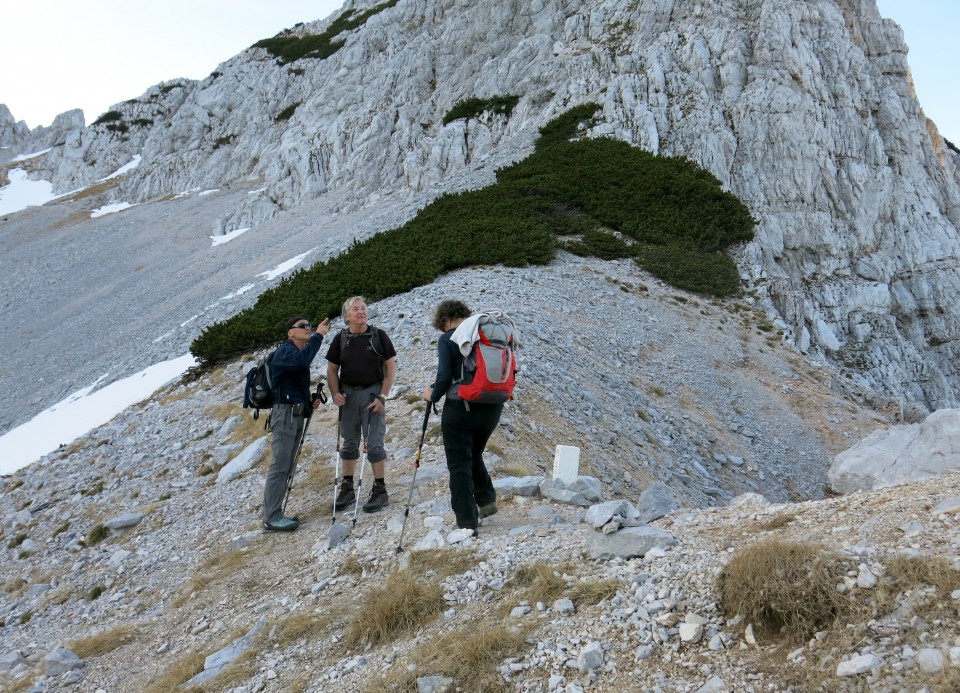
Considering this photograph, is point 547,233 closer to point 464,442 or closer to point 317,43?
point 464,442

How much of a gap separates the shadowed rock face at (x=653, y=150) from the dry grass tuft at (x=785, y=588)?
17.5 meters

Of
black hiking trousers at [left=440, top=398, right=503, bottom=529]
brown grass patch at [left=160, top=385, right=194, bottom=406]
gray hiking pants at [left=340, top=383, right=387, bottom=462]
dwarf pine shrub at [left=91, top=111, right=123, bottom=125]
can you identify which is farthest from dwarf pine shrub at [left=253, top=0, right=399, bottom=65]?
black hiking trousers at [left=440, top=398, right=503, bottom=529]

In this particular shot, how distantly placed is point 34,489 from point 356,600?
33.6ft

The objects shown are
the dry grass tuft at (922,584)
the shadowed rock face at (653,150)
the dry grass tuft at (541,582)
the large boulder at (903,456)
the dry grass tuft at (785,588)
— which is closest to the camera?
the dry grass tuft at (922,584)

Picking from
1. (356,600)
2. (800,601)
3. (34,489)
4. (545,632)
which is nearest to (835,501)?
(800,601)

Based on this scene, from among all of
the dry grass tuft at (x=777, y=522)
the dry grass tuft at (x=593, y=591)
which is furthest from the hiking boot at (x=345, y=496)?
the dry grass tuft at (x=777, y=522)

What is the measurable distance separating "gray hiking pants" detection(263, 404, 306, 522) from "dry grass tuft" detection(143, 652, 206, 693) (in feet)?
8.54

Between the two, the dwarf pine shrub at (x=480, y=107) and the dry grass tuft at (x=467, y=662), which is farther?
the dwarf pine shrub at (x=480, y=107)

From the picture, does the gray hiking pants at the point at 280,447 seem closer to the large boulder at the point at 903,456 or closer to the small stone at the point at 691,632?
the small stone at the point at 691,632

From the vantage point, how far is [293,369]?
26.3 ft

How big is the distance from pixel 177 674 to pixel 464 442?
330cm

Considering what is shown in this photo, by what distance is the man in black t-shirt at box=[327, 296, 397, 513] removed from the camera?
8125mm

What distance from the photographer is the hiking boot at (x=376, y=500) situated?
7996 mm

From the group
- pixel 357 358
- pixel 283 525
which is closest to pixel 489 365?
pixel 357 358
